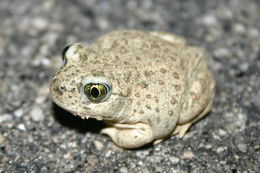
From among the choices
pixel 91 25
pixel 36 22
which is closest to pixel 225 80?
pixel 91 25

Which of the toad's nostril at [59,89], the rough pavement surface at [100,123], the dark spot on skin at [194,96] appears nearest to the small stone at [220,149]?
the rough pavement surface at [100,123]

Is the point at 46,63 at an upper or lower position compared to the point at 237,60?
lower

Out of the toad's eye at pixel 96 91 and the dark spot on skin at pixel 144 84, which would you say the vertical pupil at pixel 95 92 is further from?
the dark spot on skin at pixel 144 84

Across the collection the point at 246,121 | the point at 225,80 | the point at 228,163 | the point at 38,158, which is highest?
the point at 225,80

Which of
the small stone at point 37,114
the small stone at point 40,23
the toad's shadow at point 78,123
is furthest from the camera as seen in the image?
the small stone at point 40,23

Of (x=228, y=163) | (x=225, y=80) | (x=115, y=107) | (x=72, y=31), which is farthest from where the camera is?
(x=72, y=31)

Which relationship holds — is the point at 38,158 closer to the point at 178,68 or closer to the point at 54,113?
the point at 54,113

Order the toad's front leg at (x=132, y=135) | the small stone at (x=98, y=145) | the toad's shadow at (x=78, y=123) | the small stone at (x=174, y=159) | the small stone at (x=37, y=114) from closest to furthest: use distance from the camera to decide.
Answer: the toad's front leg at (x=132, y=135) < the small stone at (x=174, y=159) < the small stone at (x=98, y=145) < the toad's shadow at (x=78, y=123) < the small stone at (x=37, y=114)

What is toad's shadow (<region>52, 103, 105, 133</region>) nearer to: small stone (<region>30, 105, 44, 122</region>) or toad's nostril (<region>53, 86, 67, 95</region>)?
small stone (<region>30, 105, 44, 122</region>)
